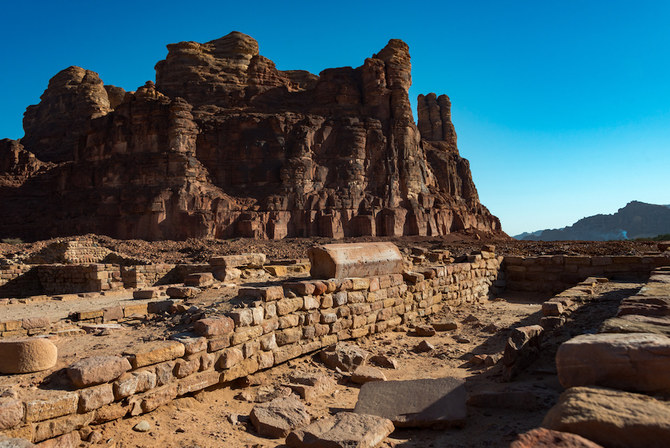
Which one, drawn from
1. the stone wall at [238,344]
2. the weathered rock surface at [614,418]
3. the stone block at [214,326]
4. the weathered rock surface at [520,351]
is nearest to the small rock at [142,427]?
the stone wall at [238,344]

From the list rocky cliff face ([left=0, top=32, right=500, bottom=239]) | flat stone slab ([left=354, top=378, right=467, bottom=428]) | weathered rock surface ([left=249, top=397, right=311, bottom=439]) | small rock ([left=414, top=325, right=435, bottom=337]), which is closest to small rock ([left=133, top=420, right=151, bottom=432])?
weathered rock surface ([left=249, top=397, right=311, bottom=439])

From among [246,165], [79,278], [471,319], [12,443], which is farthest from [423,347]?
[246,165]

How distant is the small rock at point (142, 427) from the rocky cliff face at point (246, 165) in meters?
34.2

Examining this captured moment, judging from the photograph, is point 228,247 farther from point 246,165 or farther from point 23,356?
point 23,356

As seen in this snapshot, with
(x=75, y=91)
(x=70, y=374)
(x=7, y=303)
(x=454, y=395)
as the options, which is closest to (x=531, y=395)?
(x=454, y=395)

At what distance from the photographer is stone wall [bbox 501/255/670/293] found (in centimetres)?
1105

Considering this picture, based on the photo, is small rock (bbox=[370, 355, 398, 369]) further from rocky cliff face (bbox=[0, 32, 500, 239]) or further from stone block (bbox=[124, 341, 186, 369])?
rocky cliff face (bbox=[0, 32, 500, 239])

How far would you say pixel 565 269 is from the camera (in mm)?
12055

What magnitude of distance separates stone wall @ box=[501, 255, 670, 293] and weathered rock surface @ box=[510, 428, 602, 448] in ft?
35.3

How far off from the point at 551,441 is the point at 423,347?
15.1 feet

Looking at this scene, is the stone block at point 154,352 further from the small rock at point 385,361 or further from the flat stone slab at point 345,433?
the small rock at point 385,361

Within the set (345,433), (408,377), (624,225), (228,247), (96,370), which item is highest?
(624,225)

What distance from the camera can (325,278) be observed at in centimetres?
750

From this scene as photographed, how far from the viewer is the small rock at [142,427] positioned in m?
3.82
